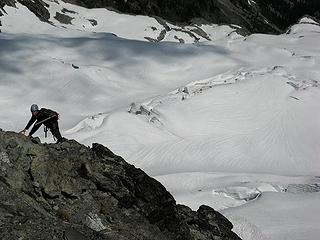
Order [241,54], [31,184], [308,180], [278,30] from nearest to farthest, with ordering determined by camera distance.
Result: [31,184] → [308,180] → [241,54] → [278,30]

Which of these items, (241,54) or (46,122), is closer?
(46,122)

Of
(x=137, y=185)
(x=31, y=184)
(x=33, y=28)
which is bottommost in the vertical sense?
(x=33, y=28)

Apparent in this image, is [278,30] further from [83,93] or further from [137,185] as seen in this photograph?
[137,185]

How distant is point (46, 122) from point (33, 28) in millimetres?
30966

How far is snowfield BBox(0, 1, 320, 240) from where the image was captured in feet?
54.0

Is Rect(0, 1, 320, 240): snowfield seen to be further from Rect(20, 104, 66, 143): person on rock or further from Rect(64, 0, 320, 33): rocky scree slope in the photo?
Rect(64, 0, 320, 33): rocky scree slope

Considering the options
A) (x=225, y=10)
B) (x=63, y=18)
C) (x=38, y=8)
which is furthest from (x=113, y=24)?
(x=225, y=10)

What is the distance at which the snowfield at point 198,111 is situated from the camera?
16.5 m

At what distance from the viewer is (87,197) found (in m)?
8.62

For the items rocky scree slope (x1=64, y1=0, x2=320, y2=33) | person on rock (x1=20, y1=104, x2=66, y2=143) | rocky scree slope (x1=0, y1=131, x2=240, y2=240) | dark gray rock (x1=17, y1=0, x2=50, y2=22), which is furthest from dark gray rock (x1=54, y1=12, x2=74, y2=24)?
rocky scree slope (x1=0, y1=131, x2=240, y2=240)

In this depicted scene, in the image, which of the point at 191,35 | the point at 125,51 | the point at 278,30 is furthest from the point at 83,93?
the point at 278,30

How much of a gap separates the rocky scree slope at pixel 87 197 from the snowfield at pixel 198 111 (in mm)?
4671

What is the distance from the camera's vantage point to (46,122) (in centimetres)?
1177

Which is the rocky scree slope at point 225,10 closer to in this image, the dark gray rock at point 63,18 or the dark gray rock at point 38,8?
the dark gray rock at point 63,18
